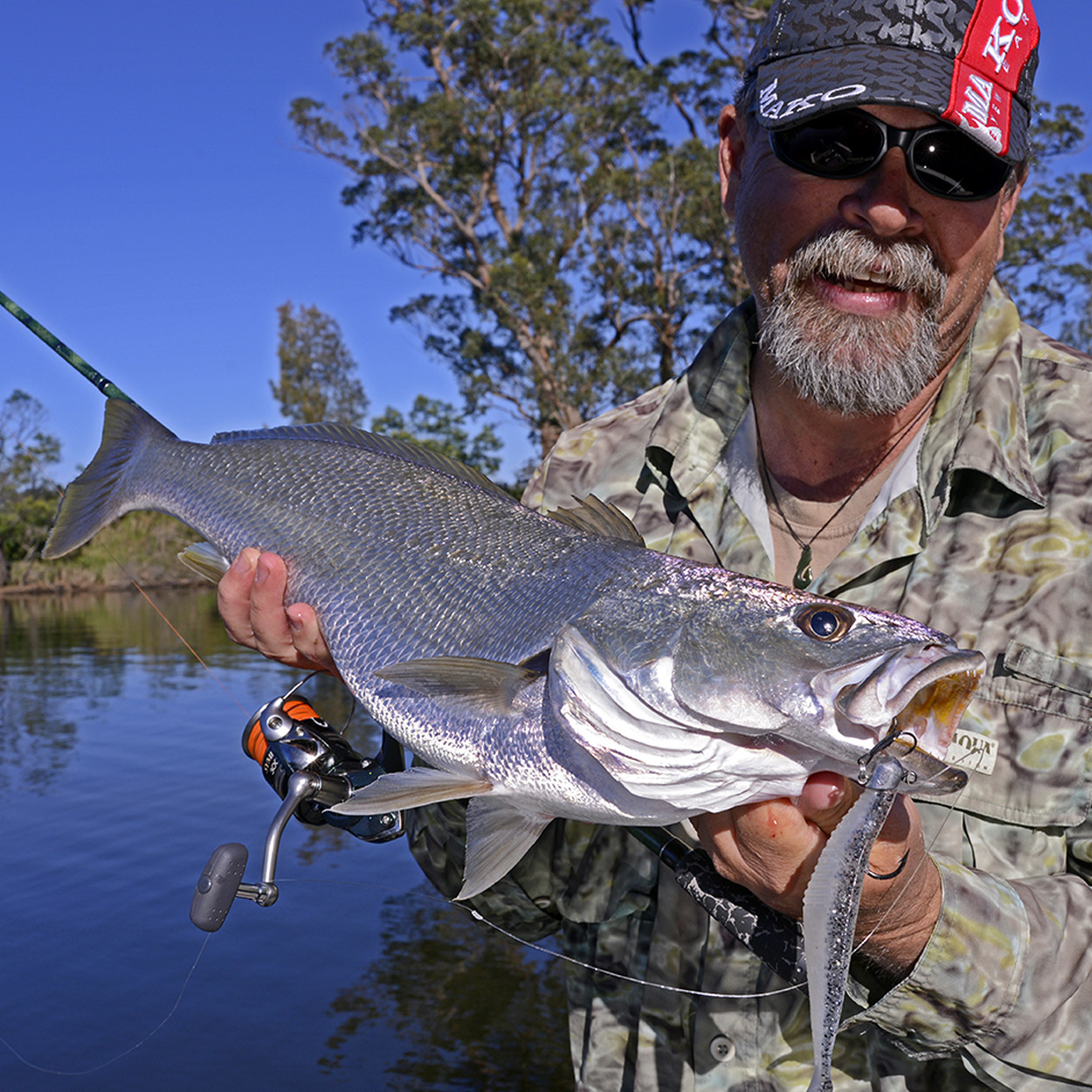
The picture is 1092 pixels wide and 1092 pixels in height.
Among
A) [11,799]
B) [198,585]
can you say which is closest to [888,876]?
[11,799]

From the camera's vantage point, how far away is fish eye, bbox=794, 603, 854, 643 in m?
1.70

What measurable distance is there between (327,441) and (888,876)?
1.78 metres

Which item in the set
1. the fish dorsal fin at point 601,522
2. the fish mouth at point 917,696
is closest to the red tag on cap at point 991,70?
the fish dorsal fin at point 601,522

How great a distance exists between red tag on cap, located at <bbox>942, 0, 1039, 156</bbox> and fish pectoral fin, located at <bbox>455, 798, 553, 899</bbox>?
1.73 meters

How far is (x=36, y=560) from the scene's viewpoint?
45719 millimetres

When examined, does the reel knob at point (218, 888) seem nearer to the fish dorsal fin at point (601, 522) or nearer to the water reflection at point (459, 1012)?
the fish dorsal fin at point (601, 522)

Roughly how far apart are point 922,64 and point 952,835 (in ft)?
5.43

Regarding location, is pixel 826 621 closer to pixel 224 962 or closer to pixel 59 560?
pixel 224 962

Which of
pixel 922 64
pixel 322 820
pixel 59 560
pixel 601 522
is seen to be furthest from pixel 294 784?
pixel 59 560

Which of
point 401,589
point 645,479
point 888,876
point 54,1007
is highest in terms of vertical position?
point 645,479

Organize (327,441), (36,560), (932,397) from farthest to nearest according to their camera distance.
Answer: (36,560), (327,441), (932,397)

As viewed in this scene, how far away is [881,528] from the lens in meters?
2.39

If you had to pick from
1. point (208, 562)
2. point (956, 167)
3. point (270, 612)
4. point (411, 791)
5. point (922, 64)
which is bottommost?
point (411, 791)

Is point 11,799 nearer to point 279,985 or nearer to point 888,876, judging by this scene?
point 279,985
